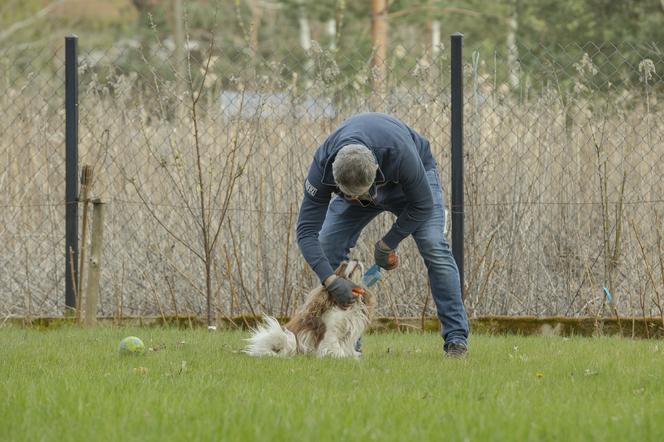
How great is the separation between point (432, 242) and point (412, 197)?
0.40 metres

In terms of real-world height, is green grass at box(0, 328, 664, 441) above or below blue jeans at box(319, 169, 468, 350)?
below

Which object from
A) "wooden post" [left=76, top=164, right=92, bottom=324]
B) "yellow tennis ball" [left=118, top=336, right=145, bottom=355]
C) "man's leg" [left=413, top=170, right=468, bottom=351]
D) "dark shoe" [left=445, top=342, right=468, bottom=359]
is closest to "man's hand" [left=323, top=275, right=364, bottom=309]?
"man's leg" [left=413, top=170, right=468, bottom=351]

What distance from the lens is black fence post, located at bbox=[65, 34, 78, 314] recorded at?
8312 mm

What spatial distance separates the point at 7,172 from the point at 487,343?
14.2 ft

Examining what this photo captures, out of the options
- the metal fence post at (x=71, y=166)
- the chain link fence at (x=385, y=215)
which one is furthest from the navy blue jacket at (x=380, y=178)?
the metal fence post at (x=71, y=166)

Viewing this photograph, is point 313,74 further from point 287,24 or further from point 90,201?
point 287,24

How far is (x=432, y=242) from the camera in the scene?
20.7ft

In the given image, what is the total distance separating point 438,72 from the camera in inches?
333

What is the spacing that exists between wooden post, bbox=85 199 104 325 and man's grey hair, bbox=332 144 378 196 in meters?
3.02

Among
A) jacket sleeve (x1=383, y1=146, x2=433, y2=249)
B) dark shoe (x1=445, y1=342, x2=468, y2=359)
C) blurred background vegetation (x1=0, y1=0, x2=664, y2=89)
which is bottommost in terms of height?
dark shoe (x1=445, y1=342, x2=468, y2=359)

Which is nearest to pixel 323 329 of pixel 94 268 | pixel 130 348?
pixel 130 348

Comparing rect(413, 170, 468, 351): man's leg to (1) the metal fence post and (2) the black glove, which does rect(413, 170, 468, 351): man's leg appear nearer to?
(2) the black glove

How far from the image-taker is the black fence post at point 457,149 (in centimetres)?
792

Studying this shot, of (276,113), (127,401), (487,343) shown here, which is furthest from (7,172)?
(127,401)
